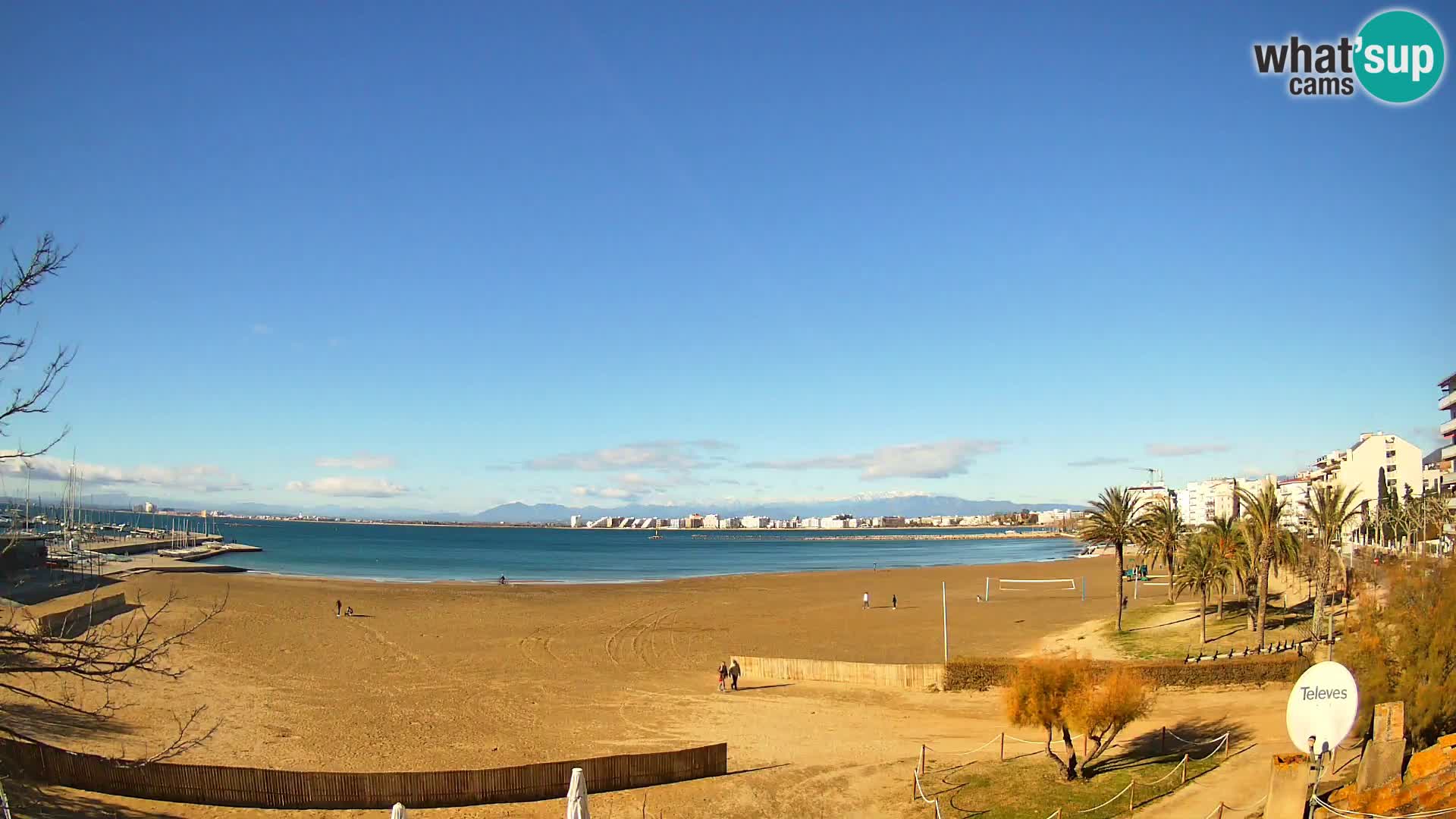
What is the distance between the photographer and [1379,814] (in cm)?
1370

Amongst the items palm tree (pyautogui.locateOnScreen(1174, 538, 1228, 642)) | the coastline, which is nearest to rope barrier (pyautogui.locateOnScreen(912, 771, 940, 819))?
palm tree (pyautogui.locateOnScreen(1174, 538, 1228, 642))

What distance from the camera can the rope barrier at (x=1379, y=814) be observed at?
12.8m

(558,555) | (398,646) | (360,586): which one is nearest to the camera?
(398,646)

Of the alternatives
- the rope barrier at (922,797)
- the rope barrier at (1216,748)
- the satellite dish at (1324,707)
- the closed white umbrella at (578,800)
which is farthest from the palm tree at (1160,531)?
the closed white umbrella at (578,800)

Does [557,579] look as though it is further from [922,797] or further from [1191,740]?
[1191,740]

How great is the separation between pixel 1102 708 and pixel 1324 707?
20.6 ft

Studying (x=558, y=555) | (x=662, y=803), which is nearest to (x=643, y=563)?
(x=558, y=555)

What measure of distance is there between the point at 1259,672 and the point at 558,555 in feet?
416

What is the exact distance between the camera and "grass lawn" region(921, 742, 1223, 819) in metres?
18.3

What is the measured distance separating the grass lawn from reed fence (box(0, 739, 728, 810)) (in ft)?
24.1

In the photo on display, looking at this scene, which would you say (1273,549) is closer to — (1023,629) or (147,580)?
(1023,629)

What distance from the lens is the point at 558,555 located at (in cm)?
→ 14488

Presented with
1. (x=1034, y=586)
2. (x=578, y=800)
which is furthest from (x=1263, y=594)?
(x=1034, y=586)

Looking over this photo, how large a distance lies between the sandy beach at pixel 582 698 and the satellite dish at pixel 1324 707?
813cm
